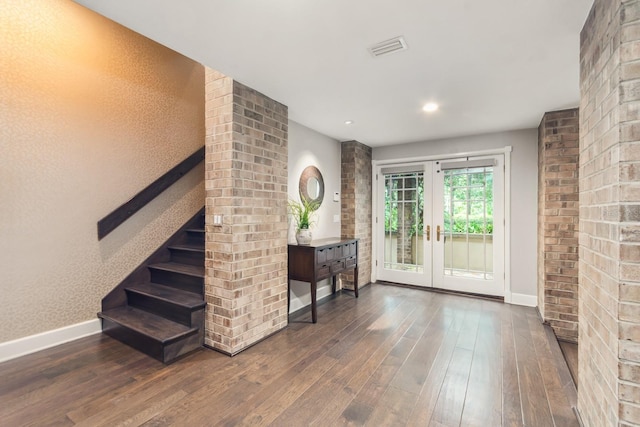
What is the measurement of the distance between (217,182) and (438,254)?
3.60 metres

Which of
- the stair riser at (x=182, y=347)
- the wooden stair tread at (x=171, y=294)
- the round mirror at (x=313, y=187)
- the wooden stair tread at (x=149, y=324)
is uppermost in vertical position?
the round mirror at (x=313, y=187)

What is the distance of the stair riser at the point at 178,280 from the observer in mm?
2988

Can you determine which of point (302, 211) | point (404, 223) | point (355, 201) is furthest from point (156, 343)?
point (404, 223)

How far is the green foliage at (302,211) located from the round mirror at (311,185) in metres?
0.07

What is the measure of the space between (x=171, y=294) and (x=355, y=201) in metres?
2.95

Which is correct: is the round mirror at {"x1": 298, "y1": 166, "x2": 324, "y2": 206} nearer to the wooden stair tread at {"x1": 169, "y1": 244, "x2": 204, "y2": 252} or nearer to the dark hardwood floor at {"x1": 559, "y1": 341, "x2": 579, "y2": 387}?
the wooden stair tread at {"x1": 169, "y1": 244, "x2": 204, "y2": 252}

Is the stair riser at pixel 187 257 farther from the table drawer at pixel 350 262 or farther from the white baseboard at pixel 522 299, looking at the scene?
the white baseboard at pixel 522 299

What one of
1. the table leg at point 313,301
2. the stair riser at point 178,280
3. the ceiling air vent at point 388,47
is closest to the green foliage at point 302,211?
the table leg at point 313,301

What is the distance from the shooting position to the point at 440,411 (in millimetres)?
1891

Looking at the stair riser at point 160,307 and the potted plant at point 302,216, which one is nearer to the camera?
the stair riser at point 160,307

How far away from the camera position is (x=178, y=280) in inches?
124

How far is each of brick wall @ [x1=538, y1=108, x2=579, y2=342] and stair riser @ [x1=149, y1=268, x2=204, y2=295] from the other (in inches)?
152

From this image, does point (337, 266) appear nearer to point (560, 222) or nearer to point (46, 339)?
point (560, 222)

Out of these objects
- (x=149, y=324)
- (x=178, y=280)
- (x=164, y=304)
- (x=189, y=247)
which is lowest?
(x=149, y=324)
